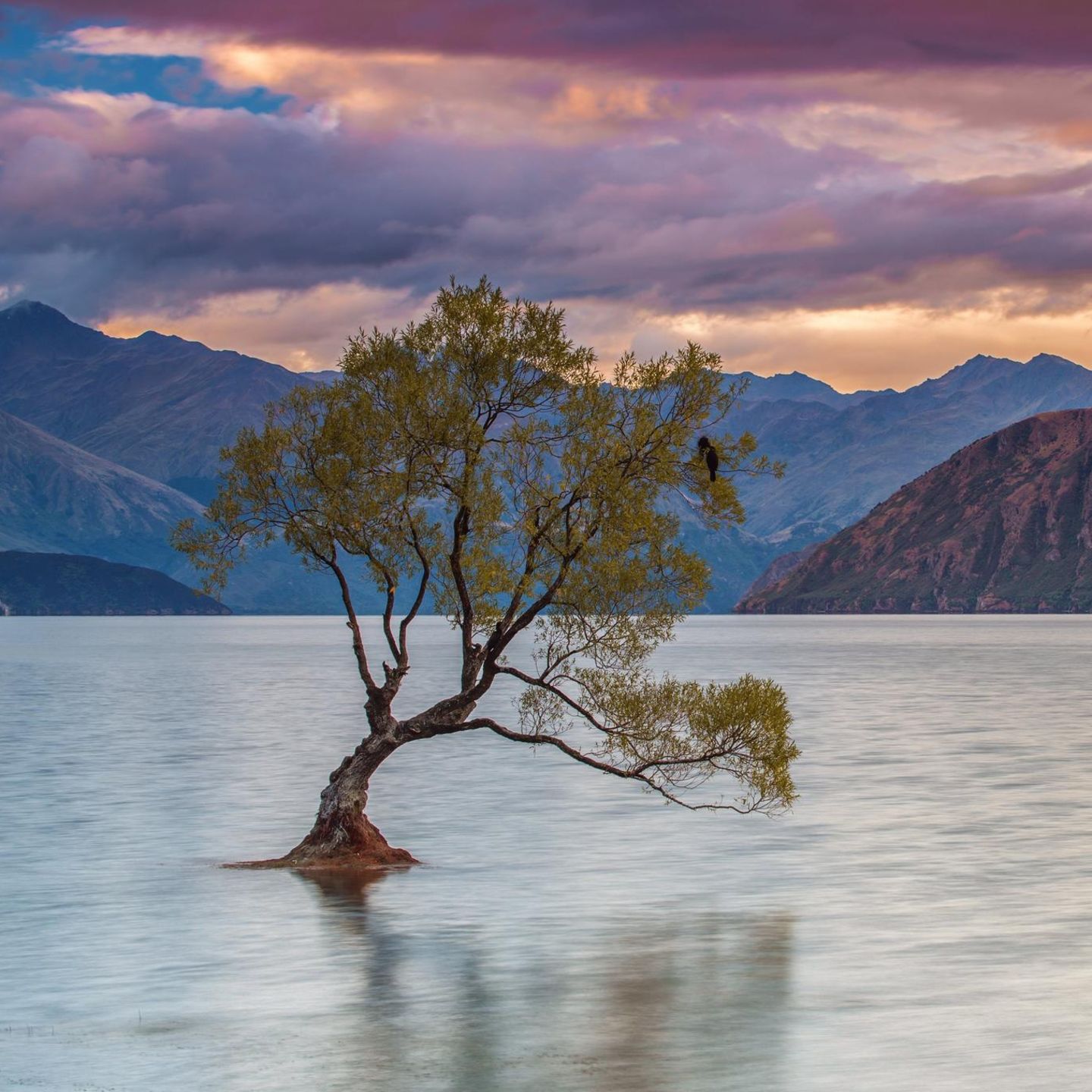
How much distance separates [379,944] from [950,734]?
86.8 m

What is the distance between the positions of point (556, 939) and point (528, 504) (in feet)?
40.0

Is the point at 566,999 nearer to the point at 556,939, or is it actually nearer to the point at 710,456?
the point at 556,939

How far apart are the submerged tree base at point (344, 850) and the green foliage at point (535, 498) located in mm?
5252

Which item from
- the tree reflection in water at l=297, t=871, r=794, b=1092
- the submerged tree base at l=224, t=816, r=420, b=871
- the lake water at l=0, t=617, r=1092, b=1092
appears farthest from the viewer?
the submerged tree base at l=224, t=816, r=420, b=871

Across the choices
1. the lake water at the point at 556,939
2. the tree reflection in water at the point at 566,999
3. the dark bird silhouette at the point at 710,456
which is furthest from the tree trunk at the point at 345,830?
the dark bird silhouette at the point at 710,456

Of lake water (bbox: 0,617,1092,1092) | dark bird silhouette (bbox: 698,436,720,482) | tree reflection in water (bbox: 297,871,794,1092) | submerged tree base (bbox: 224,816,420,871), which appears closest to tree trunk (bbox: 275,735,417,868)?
submerged tree base (bbox: 224,816,420,871)

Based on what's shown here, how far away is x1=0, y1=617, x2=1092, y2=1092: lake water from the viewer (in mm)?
30500

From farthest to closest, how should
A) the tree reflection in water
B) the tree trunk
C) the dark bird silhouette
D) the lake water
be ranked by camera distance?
the tree trunk < the dark bird silhouette < the lake water < the tree reflection in water

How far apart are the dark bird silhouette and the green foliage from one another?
0.35 metres

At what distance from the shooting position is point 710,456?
1754 inches

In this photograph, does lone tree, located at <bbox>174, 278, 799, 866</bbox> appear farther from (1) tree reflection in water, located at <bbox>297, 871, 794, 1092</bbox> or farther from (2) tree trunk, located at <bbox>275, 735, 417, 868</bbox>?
(1) tree reflection in water, located at <bbox>297, 871, 794, 1092</bbox>

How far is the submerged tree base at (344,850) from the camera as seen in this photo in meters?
51.8

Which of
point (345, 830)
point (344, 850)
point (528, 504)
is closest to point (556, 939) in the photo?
point (345, 830)

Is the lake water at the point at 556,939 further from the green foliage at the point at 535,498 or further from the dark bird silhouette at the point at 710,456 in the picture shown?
the dark bird silhouette at the point at 710,456
